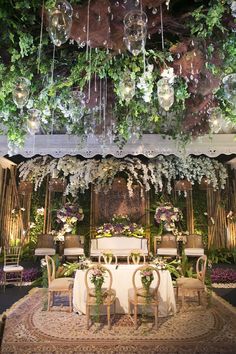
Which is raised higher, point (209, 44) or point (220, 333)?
point (209, 44)

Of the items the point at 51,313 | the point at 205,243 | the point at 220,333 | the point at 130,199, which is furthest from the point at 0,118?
the point at 205,243

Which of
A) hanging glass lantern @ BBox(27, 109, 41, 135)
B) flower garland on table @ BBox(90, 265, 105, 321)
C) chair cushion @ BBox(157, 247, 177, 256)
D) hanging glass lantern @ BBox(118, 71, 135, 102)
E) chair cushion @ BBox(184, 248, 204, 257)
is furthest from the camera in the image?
chair cushion @ BBox(157, 247, 177, 256)

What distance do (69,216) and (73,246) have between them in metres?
0.96

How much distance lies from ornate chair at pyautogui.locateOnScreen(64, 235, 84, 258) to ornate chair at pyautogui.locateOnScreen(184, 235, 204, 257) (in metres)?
3.17

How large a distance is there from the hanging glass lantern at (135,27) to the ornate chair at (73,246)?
752 centimetres

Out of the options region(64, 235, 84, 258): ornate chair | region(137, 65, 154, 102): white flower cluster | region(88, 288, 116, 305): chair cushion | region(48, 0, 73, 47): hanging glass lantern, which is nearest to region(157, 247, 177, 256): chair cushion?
region(64, 235, 84, 258): ornate chair

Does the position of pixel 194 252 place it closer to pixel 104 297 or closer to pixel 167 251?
pixel 167 251

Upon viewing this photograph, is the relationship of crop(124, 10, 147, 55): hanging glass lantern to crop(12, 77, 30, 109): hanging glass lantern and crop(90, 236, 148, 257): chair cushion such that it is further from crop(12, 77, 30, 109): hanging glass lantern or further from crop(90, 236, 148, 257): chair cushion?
crop(90, 236, 148, 257): chair cushion

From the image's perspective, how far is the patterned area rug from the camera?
3.71 metres

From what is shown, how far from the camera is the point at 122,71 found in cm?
351

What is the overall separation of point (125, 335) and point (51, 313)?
1.58m

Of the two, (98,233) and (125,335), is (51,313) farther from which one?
(98,233)

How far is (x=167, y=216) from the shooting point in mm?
9570

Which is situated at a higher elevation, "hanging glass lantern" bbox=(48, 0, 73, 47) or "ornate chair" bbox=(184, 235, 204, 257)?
"hanging glass lantern" bbox=(48, 0, 73, 47)
